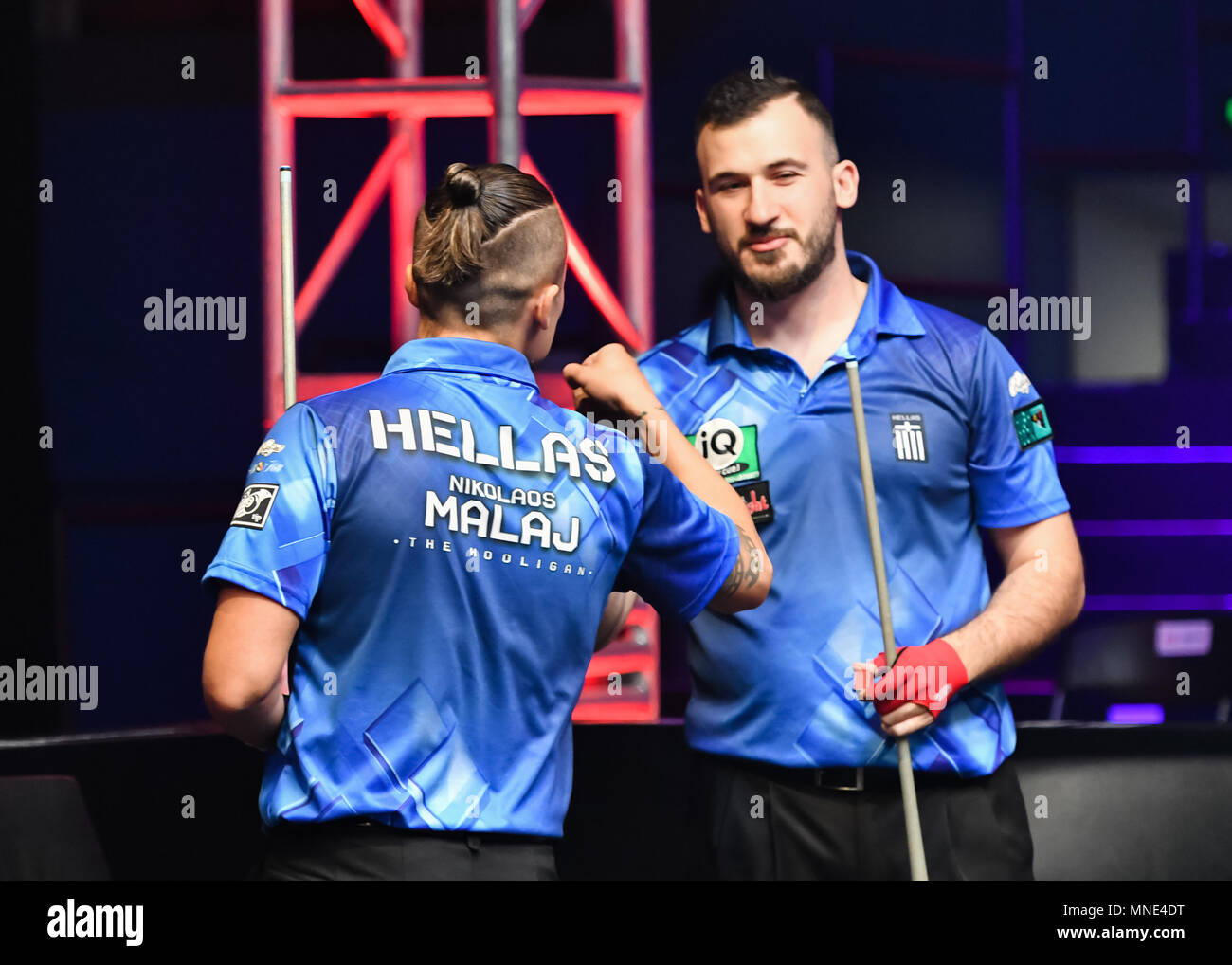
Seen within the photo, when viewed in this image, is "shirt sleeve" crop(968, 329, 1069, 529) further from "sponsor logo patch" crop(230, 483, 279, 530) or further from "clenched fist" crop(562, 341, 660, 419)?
"sponsor logo patch" crop(230, 483, 279, 530)

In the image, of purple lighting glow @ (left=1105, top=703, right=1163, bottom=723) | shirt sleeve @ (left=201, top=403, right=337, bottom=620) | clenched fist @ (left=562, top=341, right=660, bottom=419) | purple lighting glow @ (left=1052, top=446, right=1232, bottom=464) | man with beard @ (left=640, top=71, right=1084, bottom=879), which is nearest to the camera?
shirt sleeve @ (left=201, top=403, right=337, bottom=620)

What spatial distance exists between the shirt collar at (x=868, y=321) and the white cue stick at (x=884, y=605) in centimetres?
21

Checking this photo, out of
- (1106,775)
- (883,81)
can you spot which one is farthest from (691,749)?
(883,81)

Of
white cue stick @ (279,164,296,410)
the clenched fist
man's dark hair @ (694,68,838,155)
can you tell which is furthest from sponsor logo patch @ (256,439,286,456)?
man's dark hair @ (694,68,838,155)

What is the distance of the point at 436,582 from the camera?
1.58 m

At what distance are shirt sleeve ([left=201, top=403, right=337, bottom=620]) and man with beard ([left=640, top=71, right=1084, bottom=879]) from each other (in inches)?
33.4

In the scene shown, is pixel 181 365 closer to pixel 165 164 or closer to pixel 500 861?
pixel 165 164

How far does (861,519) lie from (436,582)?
2.81 feet

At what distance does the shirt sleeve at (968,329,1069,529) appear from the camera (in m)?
2.23

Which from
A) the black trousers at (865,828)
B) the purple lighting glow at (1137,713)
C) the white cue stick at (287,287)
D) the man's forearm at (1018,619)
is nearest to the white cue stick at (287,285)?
the white cue stick at (287,287)

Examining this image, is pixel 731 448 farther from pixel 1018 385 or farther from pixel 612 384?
pixel 1018 385

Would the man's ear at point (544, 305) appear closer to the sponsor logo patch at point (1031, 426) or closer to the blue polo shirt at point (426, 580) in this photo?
the blue polo shirt at point (426, 580)

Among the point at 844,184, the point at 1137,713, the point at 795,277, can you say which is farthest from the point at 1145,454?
the point at 795,277

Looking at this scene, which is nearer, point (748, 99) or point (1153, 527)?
point (748, 99)
